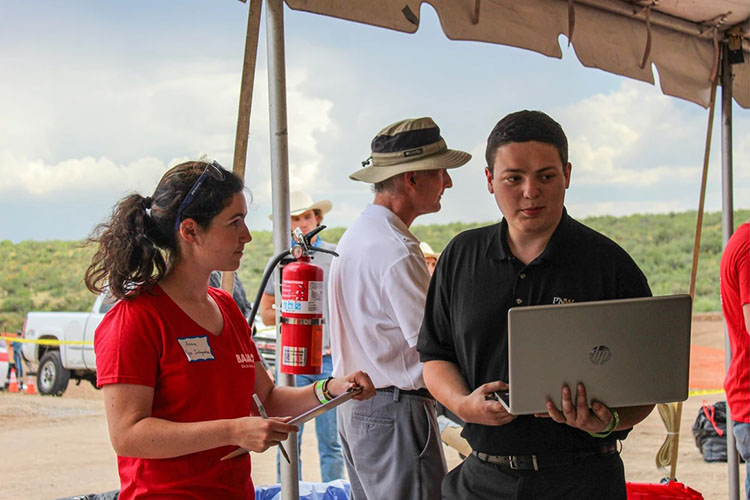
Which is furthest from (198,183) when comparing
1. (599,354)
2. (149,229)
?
(599,354)

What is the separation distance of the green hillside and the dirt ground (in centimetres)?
1615

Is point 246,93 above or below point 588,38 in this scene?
below

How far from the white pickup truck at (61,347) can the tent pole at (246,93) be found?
11501mm

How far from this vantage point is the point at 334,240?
117ft

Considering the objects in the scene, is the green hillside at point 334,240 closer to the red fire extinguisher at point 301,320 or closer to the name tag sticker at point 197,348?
the red fire extinguisher at point 301,320

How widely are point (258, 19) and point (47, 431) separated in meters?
11.4

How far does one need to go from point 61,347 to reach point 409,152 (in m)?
12.9

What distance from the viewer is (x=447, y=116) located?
4681 centimetres

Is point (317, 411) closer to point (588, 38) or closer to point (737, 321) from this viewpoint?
point (737, 321)

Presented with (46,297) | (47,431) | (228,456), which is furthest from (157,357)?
(46,297)

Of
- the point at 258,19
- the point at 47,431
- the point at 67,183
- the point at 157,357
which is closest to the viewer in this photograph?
the point at 157,357

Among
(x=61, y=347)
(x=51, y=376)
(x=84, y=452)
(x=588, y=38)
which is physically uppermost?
(x=588, y=38)

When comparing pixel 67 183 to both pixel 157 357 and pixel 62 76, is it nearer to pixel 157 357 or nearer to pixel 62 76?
pixel 62 76

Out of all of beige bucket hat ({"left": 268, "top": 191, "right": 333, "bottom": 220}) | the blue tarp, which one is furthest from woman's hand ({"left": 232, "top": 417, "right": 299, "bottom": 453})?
beige bucket hat ({"left": 268, "top": 191, "right": 333, "bottom": 220})
